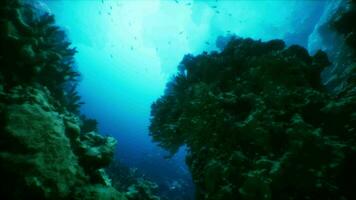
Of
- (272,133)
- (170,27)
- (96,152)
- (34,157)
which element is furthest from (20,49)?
(170,27)

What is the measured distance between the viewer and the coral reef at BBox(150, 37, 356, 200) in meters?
3.59

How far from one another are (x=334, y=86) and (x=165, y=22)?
160 feet

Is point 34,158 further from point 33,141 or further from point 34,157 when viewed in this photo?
point 33,141

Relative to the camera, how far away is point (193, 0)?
1284 inches

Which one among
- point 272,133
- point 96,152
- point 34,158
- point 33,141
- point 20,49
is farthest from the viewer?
Answer: point 20,49

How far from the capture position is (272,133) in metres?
4.29

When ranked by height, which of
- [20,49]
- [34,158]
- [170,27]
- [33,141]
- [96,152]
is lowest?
[34,158]

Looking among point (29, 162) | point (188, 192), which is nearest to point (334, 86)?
point (29, 162)

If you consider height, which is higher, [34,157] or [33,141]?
[33,141]

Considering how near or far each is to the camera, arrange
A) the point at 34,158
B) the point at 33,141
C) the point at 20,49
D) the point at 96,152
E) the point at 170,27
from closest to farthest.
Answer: the point at 34,158, the point at 33,141, the point at 96,152, the point at 20,49, the point at 170,27

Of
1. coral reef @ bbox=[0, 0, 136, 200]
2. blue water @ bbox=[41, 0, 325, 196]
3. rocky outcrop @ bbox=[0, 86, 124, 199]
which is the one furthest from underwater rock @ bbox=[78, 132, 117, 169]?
blue water @ bbox=[41, 0, 325, 196]

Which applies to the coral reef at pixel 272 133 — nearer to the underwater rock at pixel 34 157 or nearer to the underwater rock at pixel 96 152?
the underwater rock at pixel 96 152

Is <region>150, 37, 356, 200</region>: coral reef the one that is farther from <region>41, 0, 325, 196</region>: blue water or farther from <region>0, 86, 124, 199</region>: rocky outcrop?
<region>41, 0, 325, 196</region>: blue water

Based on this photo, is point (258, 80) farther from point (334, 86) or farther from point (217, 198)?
point (334, 86)
